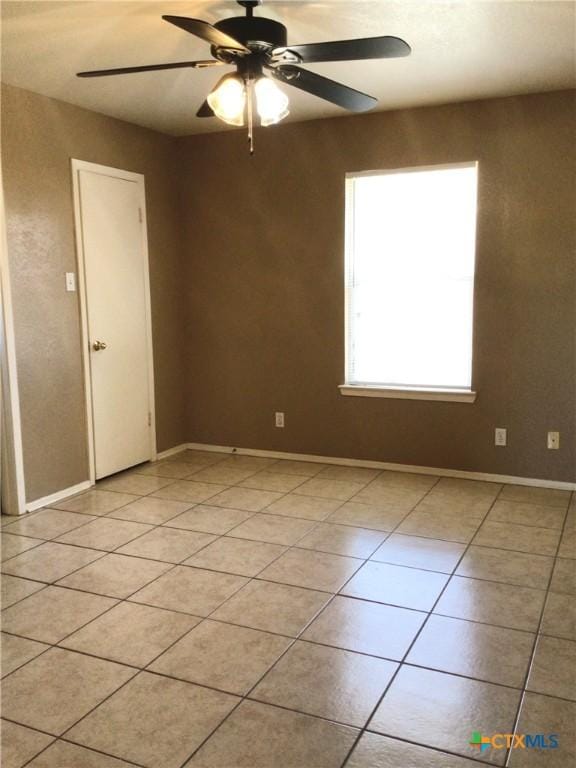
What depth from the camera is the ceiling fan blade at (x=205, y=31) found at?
1.99 metres

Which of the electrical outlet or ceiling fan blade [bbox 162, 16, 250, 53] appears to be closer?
ceiling fan blade [bbox 162, 16, 250, 53]

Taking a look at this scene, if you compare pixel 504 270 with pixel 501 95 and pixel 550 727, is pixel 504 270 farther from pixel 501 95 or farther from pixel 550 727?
pixel 550 727

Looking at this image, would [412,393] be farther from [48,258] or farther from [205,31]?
[205,31]

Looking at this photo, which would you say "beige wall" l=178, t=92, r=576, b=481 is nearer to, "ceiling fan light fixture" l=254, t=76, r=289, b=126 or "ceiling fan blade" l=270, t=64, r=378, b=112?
"ceiling fan blade" l=270, t=64, r=378, b=112

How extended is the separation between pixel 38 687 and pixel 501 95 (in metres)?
3.94

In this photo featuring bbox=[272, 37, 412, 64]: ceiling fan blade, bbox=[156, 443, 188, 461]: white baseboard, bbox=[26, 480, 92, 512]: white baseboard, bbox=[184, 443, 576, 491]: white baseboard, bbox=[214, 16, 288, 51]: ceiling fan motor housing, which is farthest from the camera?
→ bbox=[156, 443, 188, 461]: white baseboard

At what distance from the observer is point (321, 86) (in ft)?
8.54

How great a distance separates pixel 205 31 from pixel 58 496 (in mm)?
2955

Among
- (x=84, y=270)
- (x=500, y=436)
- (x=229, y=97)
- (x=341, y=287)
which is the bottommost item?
(x=500, y=436)

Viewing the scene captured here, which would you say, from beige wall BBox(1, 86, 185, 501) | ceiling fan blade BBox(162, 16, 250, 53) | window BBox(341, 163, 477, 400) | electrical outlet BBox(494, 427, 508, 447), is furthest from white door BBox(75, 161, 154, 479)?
electrical outlet BBox(494, 427, 508, 447)

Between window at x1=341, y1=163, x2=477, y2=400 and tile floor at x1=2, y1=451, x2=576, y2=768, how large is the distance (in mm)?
882

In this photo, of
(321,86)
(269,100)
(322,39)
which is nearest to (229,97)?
(269,100)

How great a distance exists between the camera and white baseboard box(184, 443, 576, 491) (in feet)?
13.7

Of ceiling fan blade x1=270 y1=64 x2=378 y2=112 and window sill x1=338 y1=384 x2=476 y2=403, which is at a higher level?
ceiling fan blade x1=270 y1=64 x2=378 y2=112
